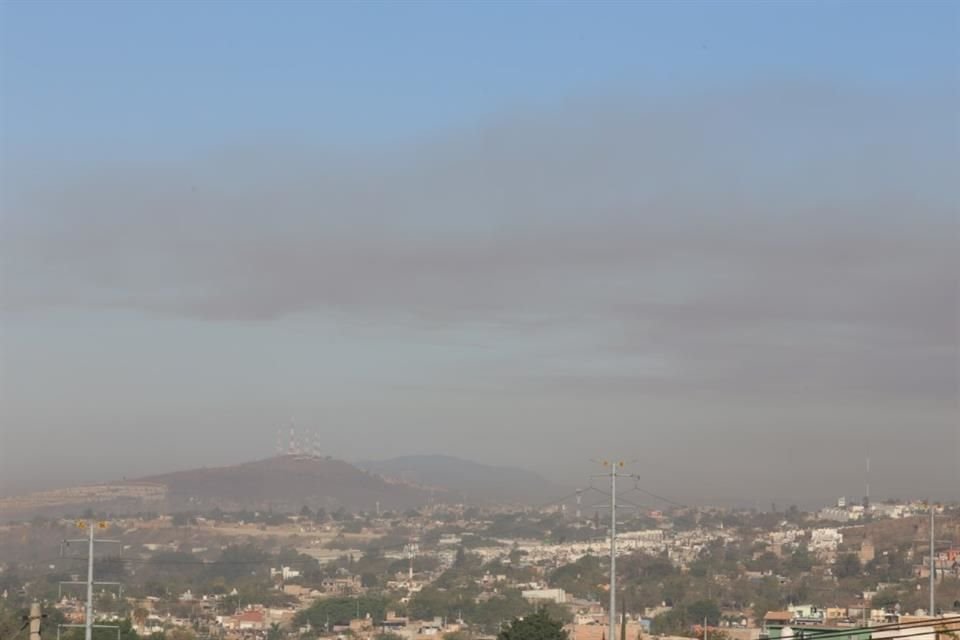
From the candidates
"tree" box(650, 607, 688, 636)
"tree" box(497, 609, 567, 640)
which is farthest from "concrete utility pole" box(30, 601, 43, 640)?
"tree" box(650, 607, 688, 636)

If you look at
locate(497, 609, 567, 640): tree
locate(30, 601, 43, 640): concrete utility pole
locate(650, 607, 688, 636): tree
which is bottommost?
locate(650, 607, 688, 636): tree

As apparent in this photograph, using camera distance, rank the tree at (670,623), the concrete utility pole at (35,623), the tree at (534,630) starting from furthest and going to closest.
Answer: the tree at (670,623), the tree at (534,630), the concrete utility pole at (35,623)

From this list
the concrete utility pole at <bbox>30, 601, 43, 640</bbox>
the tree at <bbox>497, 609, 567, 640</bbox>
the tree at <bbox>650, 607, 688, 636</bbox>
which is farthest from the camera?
the tree at <bbox>650, 607, 688, 636</bbox>

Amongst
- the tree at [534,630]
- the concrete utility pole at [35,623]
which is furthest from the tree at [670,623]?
the concrete utility pole at [35,623]

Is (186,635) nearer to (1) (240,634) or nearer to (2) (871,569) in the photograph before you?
(1) (240,634)

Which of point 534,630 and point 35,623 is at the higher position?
point 35,623

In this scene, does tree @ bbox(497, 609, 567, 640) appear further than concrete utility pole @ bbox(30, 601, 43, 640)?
Yes

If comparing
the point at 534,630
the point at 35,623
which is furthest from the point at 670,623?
the point at 35,623

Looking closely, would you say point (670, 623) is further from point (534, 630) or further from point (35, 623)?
point (35, 623)

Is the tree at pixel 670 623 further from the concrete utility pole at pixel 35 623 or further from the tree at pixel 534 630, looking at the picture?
the concrete utility pole at pixel 35 623

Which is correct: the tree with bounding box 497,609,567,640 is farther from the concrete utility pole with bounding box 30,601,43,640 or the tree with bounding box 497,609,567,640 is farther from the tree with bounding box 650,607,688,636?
the concrete utility pole with bounding box 30,601,43,640

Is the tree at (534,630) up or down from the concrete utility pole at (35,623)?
down

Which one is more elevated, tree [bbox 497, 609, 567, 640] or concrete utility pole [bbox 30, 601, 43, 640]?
concrete utility pole [bbox 30, 601, 43, 640]
